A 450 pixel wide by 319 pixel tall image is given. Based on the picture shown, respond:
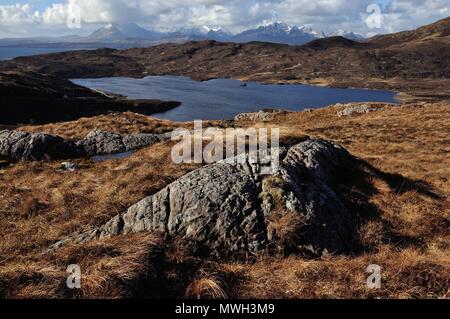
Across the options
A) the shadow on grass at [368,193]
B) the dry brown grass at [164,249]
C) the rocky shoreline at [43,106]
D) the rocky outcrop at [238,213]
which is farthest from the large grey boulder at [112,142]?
the rocky shoreline at [43,106]

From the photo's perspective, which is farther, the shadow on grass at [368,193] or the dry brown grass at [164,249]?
the shadow on grass at [368,193]

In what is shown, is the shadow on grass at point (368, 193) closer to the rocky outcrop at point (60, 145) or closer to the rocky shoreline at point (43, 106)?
the rocky outcrop at point (60, 145)

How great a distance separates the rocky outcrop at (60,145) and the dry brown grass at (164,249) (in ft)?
6.41

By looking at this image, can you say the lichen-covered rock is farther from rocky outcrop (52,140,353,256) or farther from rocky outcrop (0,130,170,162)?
rocky outcrop (52,140,353,256)

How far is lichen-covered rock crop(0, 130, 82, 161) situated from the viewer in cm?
2308

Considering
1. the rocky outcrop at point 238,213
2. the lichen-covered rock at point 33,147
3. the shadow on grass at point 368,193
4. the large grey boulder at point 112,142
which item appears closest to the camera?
the rocky outcrop at point 238,213

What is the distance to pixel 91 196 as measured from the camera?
48.4 feet

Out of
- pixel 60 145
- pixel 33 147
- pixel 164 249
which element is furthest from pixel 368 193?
pixel 33 147

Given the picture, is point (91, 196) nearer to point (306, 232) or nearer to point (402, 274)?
point (306, 232)

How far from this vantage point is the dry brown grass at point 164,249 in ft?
25.3

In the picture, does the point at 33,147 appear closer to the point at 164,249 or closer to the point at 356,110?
the point at 164,249

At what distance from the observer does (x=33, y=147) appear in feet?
76.3

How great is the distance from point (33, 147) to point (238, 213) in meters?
17.6

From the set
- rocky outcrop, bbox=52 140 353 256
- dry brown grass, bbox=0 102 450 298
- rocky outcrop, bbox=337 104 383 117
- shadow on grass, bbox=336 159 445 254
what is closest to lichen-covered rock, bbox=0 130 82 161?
dry brown grass, bbox=0 102 450 298
